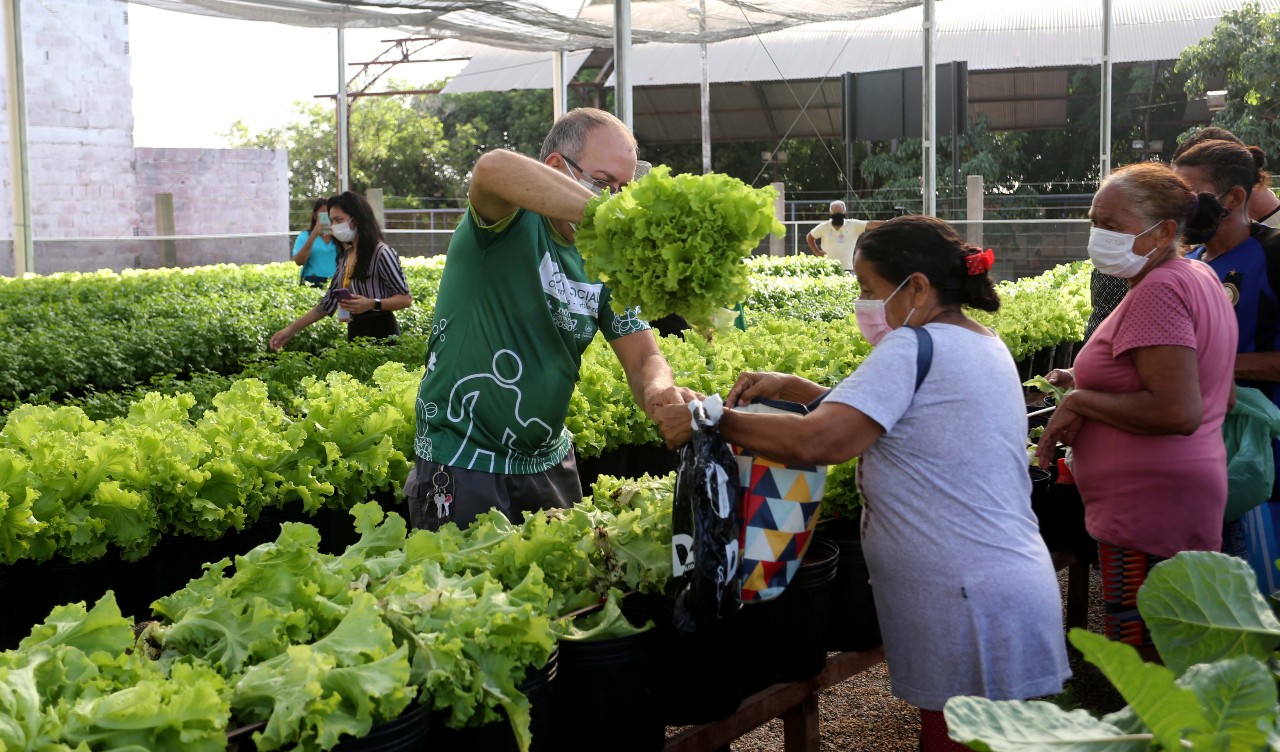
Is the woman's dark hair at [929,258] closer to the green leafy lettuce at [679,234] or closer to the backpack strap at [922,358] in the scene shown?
the backpack strap at [922,358]

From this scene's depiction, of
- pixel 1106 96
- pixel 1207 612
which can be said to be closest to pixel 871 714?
pixel 1207 612

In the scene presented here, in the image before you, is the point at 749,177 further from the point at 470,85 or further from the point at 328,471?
the point at 328,471

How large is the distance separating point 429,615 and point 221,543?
96.3 inches

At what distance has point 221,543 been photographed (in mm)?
4602

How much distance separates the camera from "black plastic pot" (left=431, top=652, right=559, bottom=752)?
7.89ft

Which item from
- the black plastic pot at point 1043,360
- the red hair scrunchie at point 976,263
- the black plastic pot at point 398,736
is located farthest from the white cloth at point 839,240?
the black plastic pot at point 398,736

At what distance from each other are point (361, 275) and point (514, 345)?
4.82m

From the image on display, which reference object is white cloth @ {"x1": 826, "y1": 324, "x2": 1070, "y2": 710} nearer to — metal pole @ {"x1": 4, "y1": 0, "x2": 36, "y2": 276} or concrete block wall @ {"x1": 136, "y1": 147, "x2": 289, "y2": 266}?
metal pole @ {"x1": 4, "y1": 0, "x2": 36, "y2": 276}

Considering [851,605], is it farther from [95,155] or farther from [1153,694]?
[95,155]

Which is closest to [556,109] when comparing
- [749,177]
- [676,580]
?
[676,580]

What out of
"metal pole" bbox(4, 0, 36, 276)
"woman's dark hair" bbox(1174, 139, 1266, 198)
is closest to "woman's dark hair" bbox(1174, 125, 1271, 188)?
"woman's dark hair" bbox(1174, 139, 1266, 198)

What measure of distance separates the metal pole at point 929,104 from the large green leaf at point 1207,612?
560 inches

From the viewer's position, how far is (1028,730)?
1.33 metres

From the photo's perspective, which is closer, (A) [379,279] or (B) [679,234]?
(B) [679,234]
